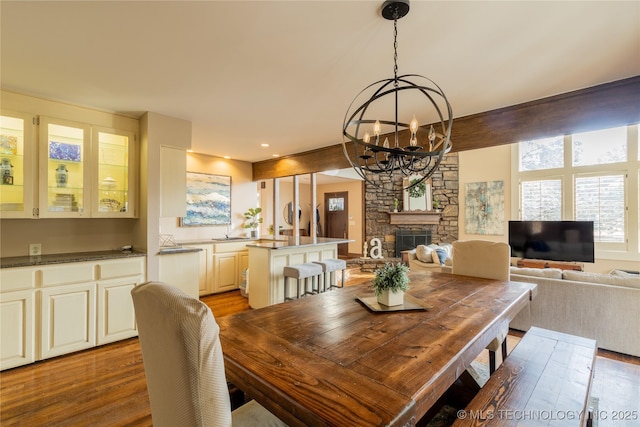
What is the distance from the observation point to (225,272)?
4.87 meters

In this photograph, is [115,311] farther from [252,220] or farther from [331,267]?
[252,220]

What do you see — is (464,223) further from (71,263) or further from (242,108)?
(71,263)

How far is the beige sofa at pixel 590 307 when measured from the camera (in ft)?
8.61

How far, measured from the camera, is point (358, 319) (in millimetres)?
1546

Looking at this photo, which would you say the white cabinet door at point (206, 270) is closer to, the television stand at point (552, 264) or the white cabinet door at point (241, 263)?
the white cabinet door at point (241, 263)

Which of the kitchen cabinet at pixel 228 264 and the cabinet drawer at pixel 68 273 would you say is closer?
the cabinet drawer at pixel 68 273

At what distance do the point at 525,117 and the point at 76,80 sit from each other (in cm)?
399

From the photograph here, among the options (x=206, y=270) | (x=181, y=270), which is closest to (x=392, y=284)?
(x=181, y=270)

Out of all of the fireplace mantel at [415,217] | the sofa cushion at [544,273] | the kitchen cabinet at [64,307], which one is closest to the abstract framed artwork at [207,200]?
the kitchen cabinet at [64,307]

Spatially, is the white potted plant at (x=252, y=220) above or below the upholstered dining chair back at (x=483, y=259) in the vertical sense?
above

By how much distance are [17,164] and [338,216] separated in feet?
22.0

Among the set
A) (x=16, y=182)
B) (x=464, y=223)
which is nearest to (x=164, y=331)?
(x=16, y=182)

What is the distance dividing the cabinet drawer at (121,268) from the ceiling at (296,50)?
5.19ft

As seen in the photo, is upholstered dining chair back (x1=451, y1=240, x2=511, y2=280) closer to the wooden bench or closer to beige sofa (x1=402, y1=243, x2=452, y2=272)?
the wooden bench
